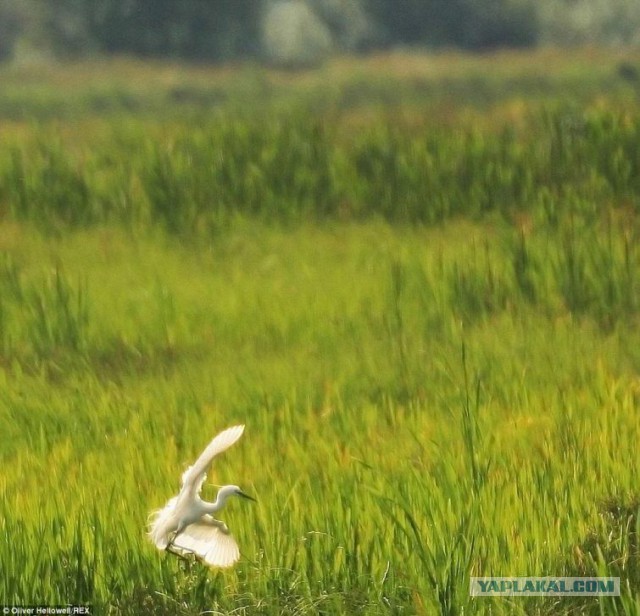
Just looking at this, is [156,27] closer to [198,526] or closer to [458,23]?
[458,23]

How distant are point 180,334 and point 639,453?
256 centimetres

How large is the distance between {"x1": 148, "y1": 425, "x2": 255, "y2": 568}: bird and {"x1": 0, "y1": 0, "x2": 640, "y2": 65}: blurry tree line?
16.0m

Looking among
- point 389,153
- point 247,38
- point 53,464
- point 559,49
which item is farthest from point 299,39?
point 53,464

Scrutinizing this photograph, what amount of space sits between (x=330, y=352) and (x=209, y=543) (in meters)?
2.65

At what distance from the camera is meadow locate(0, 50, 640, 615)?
3.36 metres

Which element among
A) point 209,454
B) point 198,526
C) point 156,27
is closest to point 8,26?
point 156,27

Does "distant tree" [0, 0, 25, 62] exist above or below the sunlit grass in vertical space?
above

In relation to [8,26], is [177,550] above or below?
below

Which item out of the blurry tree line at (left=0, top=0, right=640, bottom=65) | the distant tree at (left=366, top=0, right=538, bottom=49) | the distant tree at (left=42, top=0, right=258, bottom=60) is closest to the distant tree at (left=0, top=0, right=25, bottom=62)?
the blurry tree line at (left=0, top=0, right=640, bottom=65)

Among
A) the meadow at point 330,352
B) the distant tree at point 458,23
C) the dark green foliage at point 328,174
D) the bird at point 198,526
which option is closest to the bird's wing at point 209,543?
the bird at point 198,526

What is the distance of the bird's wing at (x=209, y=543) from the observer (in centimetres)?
302

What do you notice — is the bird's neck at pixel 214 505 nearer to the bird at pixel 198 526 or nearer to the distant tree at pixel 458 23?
the bird at pixel 198 526

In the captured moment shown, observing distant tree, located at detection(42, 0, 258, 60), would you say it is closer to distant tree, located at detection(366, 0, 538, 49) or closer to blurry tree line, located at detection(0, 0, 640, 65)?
blurry tree line, located at detection(0, 0, 640, 65)

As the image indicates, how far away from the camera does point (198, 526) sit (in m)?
3.06
